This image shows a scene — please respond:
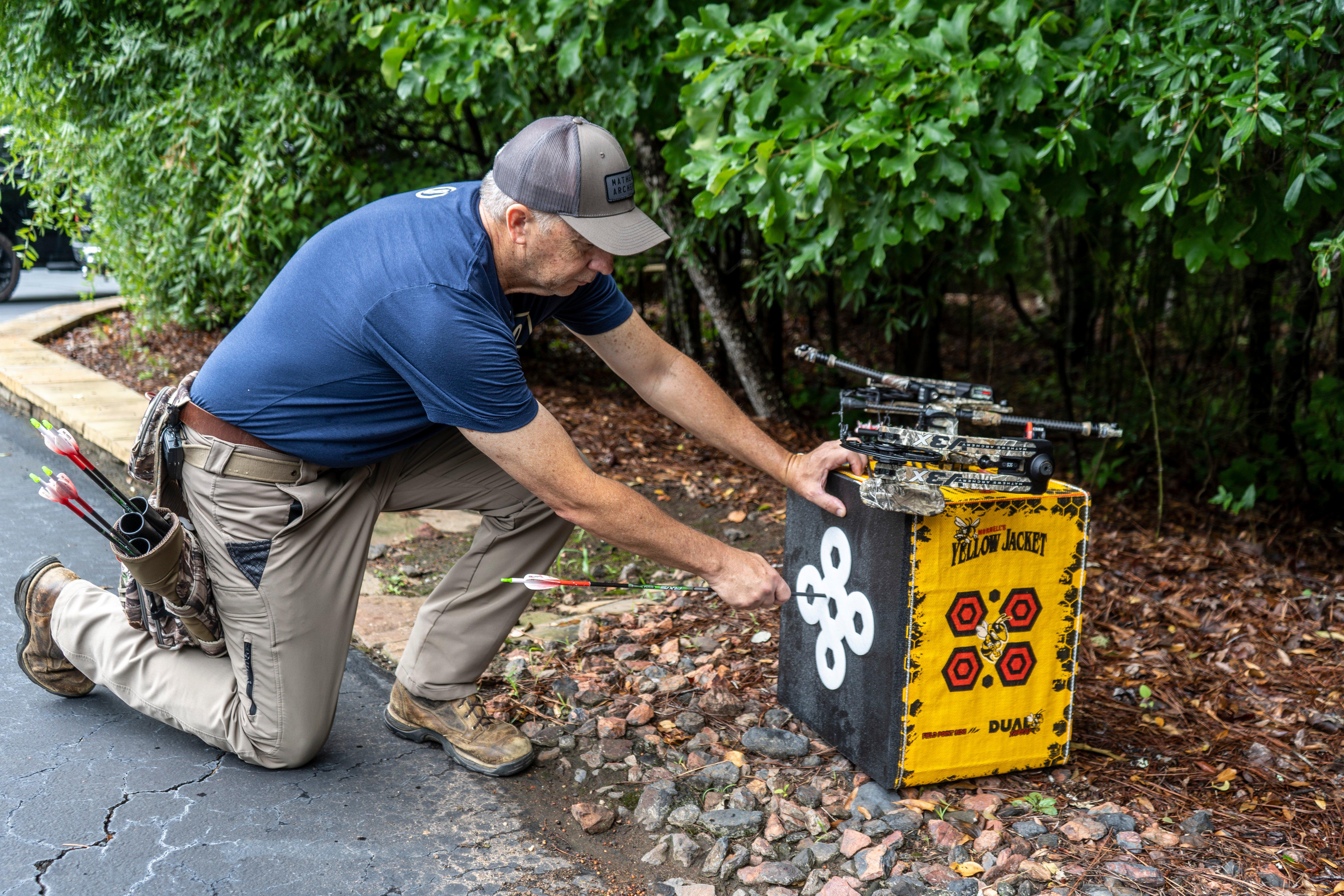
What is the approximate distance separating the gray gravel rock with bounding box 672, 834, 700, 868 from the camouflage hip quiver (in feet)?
4.37

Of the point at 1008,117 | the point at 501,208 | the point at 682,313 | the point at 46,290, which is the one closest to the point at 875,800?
the point at 501,208

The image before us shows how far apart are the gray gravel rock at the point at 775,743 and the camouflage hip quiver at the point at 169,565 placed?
4.88 ft

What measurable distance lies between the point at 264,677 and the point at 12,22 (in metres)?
5.96

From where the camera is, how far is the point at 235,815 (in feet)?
8.95

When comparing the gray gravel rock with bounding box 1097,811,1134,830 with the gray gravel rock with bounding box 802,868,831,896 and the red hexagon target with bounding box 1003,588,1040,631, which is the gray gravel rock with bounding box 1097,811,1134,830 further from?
the gray gravel rock with bounding box 802,868,831,896

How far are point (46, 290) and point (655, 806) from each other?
480 inches

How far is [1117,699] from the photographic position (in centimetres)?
356

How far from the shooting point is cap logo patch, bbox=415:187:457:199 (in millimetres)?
2787

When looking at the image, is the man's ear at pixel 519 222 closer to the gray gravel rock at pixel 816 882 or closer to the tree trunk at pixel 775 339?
the gray gravel rock at pixel 816 882

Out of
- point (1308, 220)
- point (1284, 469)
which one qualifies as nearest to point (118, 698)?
point (1308, 220)

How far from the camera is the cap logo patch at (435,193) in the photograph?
279 cm

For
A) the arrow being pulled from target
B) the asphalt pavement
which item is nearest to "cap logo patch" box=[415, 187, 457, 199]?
the arrow being pulled from target

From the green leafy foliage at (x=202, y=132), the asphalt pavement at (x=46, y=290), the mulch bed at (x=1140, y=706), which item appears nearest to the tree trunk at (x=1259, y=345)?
the mulch bed at (x=1140, y=706)

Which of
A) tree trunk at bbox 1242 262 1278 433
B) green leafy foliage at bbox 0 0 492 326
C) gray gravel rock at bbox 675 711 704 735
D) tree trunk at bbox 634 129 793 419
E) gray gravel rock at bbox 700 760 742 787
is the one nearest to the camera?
gray gravel rock at bbox 700 760 742 787
